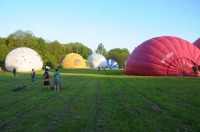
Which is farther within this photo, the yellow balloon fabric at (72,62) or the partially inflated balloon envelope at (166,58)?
the yellow balloon fabric at (72,62)

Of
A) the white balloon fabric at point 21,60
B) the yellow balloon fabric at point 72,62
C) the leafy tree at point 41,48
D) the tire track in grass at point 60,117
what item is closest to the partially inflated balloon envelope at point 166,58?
the tire track in grass at point 60,117

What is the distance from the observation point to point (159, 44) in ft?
91.5

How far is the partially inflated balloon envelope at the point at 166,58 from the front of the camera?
26.3m

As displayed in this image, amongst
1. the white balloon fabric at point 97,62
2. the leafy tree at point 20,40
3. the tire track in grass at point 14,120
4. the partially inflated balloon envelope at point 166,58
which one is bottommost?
the tire track in grass at point 14,120

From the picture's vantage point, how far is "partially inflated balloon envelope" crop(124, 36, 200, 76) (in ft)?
86.3

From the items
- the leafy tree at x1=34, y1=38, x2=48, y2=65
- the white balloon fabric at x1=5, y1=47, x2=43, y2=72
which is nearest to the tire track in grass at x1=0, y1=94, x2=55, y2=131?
the white balloon fabric at x1=5, y1=47, x2=43, y2=72

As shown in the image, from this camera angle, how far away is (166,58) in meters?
26.5

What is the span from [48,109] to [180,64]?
64.7 ft

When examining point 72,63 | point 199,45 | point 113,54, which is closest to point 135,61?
point 199,45

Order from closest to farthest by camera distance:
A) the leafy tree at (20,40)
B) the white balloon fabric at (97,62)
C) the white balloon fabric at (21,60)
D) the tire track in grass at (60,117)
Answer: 1. the tire track in grass at (60,117)
2. the white balloon fabric at (21,60)
3. the leafy tree at (20,40)
4. the white balloon fabric at (97,62)

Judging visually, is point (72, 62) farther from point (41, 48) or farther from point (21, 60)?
point (21, 60)

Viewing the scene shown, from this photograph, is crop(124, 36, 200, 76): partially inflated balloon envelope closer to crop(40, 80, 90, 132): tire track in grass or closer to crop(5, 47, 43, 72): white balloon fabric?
crop(40, 80, 90, 132): tire track in grass

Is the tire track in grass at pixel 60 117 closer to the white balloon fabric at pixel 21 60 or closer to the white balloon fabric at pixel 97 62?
the white balloon fabric at pixel 21 60

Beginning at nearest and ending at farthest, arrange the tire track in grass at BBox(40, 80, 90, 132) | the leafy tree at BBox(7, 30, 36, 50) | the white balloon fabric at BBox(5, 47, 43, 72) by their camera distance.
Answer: the tire track in grass at BBox(40, 80, 90, 132), the white balloon fabric at BBox(5, 47, 43, 72), the leafy tree at BBox(7, 30, 36, 50)
